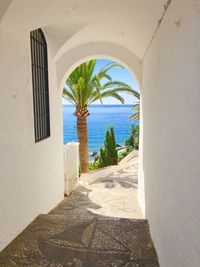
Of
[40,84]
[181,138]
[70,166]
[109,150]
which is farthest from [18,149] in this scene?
[109,150]

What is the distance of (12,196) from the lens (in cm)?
371

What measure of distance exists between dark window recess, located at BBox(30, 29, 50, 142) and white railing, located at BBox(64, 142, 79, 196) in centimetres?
230

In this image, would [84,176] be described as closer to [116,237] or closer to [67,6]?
[116,237]

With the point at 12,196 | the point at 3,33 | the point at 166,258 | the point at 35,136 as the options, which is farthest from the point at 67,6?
the point at 166,258

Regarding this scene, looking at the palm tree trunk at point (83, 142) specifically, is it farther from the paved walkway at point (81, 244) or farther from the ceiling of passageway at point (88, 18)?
the paved walkway at point (81, 244)

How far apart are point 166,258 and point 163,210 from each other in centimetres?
45

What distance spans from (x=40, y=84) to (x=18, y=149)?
5.85 ft

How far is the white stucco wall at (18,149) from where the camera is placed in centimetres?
345

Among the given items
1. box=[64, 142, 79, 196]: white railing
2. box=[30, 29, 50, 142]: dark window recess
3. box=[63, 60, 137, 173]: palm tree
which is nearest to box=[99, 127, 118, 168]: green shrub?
box=[63, 60, 137, 173]: palm tree

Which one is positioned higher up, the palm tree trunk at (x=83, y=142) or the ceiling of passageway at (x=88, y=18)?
the ceiling of passageway at (x=88, y=18)

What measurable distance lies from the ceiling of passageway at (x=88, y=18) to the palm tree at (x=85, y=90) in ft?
19.0

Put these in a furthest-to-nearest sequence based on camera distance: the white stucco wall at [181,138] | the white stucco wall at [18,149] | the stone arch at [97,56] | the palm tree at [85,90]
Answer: the palm tree at [85,90]
the stone arch at [97,56]
the white stucco wall at [18,149]
the white stucco wall at [181,138]

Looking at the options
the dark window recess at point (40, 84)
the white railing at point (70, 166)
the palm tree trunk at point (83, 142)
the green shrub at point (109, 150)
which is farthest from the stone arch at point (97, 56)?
the green shrub at point (109, 150)

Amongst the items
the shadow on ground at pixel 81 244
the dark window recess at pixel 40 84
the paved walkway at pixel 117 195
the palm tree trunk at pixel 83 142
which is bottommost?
the paved walkway at pixel 117 195
